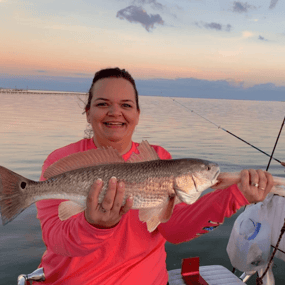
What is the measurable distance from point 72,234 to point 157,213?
0.78 meters

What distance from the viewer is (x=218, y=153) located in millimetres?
17234

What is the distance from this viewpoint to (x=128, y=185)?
8.23 feet

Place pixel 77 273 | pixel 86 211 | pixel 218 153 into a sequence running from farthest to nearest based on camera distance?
1. pixel 218 153
2. pixel 77 273
3. pixel 86 211

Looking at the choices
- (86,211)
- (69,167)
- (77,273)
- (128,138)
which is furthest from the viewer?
(128,138)

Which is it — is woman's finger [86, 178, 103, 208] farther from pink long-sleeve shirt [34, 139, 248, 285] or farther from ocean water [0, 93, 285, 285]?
ocean water [0, 93, 285, 285]

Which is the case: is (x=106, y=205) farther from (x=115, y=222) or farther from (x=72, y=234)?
(x=72, y=234)

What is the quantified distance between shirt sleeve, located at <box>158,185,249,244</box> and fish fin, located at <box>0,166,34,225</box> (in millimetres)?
1483

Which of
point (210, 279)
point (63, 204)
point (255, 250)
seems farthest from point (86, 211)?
point (255, 250)

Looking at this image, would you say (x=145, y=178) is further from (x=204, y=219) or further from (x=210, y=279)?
(x=210, y=279)

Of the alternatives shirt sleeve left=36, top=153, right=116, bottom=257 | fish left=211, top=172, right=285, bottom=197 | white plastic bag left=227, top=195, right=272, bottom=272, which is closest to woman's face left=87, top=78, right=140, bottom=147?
shirt sleeve left=36, top=153, right=116, bottom=257

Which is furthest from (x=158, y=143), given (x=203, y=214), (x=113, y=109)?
(x=203, y=214)

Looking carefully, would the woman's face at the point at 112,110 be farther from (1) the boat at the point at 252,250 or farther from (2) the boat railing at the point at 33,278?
(1) the boat at the point at 252,250

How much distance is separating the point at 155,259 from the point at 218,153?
14.7 m

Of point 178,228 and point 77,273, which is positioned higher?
point 178,228
